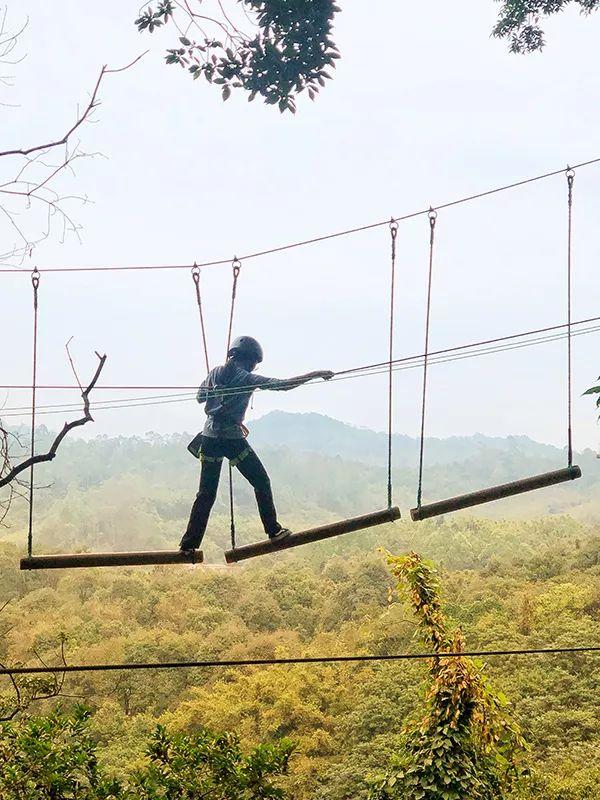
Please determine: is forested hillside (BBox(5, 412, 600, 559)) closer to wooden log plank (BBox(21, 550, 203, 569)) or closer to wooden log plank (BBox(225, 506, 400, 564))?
wooden log plank (BBox(225, 506, 400, 564))

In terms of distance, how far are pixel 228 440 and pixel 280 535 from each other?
402 mm

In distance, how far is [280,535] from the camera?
2.91m

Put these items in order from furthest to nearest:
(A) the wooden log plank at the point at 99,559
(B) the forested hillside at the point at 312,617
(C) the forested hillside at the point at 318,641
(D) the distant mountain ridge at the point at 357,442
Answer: (D) the distant mountain ridge at the point at 357,442
(B) the forested hillside at the point at 312,617
(C) the forested hillside at the point at 318,641
(A) the wooden log plank at the point at 99,559

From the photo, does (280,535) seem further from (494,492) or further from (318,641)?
(318,641)

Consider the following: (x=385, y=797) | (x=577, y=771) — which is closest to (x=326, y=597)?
(x=577, y=771)

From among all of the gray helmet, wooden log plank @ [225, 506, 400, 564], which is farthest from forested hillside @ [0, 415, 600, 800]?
the gray helmet

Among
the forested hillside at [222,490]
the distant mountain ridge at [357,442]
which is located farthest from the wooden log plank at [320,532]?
the distant mountain ridge at [357,442]

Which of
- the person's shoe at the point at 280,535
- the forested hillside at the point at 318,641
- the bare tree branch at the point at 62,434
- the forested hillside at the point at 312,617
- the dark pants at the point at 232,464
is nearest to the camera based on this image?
the bare tree branch at the point at 62,434

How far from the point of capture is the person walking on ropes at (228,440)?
296 centimetres

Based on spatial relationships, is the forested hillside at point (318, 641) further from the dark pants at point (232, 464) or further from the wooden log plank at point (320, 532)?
the wooden log plank at point (320, 532)

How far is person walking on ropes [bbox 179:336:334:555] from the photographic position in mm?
2965

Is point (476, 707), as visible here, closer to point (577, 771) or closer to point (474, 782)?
point (474, 782)

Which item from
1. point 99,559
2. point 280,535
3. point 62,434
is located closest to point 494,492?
point 280,535

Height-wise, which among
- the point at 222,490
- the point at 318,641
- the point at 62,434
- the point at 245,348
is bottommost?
the point at 318,641
